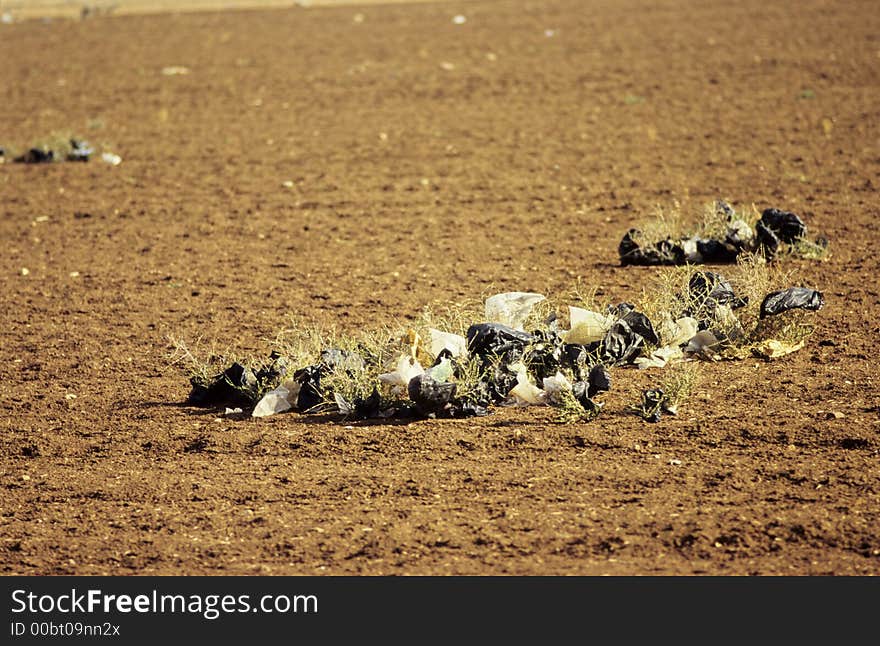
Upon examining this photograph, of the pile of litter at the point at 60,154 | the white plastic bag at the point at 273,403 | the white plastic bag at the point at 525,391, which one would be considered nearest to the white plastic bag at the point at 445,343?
the white plastic bag at the point at 525,391

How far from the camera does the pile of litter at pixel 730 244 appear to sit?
859 cm

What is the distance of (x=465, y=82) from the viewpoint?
18125mm

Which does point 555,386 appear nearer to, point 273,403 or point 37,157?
point 273,403

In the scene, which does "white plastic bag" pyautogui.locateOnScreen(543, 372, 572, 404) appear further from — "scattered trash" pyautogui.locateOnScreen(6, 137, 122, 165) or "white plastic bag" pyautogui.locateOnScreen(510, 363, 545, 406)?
"scattered trash" pyautogui.locateOnScreen(6, 137, 122, 165)

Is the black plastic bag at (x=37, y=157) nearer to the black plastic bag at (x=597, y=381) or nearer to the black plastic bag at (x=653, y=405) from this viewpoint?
the black plastic bag at (x=597, y=381)

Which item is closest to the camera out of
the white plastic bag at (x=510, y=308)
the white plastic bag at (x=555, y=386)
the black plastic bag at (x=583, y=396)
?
the black plastic bag at (x=583, y=396)

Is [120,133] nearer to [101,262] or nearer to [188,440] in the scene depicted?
[101,262]

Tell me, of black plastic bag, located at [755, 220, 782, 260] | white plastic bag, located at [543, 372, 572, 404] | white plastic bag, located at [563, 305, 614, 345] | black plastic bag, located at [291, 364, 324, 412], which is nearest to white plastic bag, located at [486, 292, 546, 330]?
white plastic bag, located at [563, 305, 614, 345]

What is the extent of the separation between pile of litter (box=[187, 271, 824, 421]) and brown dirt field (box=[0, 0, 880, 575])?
5.9 inches

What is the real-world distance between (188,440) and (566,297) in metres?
3.13

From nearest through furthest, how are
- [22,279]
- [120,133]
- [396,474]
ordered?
[396,474], [22,279], [120,133]

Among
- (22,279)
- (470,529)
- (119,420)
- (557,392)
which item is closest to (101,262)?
(22,279)

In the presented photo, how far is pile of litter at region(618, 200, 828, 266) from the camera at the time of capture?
8586 mm

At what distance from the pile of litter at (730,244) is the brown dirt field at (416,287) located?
0.73 feet
